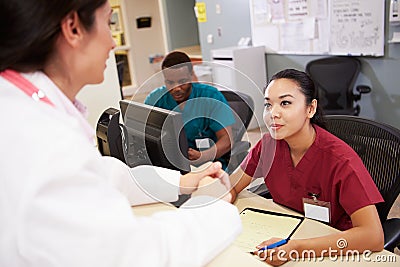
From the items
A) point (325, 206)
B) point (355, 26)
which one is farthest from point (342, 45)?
point (325, 206)

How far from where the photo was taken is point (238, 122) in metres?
1.49

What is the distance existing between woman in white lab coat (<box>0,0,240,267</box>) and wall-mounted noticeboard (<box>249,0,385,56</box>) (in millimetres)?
3153

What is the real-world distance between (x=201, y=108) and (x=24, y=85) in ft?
3.72

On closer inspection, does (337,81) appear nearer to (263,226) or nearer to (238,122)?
(238,122)

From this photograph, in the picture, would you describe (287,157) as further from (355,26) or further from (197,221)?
(355,26)

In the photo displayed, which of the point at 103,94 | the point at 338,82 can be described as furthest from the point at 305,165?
the point at 338,82

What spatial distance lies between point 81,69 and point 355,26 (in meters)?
3.26

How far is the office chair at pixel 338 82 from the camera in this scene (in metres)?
3.40

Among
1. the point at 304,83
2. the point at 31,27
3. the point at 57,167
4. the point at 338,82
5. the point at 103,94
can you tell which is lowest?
the point at 338,82

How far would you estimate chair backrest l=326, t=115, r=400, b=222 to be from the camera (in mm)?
1379

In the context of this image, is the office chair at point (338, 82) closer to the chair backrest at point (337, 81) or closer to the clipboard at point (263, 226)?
the chair backrest at point (337, 81)

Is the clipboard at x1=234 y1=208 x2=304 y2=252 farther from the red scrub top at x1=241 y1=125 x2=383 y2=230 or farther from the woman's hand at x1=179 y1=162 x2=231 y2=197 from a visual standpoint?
the woman's hand at x1=179 y1=162 x2=231 y2=197

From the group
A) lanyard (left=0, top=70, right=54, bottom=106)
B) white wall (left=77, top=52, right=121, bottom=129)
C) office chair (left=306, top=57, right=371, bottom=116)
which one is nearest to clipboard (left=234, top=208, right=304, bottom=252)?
lanyard (left=0, top=70, right=54, bottom=106)

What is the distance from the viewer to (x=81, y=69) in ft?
2.13
